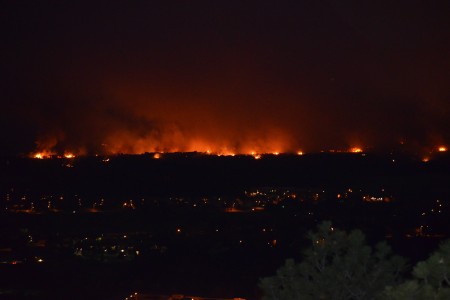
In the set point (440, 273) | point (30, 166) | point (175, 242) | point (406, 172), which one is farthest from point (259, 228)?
point (440, 273)

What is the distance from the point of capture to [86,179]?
123 ft

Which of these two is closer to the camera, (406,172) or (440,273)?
(440,273)

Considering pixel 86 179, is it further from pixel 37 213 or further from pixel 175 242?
pixel 175 242

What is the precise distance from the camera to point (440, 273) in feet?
11.4

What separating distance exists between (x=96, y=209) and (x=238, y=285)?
50.7ft

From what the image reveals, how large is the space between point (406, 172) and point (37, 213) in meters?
21.6

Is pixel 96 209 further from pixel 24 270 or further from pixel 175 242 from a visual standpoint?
pixel 24 270

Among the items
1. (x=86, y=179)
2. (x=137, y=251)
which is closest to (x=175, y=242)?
(x=137, y=251)

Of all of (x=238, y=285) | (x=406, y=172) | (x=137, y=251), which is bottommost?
(x=238, y=285)

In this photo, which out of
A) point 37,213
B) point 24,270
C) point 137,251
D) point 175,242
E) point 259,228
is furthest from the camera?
point 37,213

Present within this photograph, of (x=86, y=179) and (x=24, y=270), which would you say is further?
(x=86, y=179)

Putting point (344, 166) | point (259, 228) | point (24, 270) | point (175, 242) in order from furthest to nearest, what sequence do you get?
point (344, 166) < point (259, 228) < point (175, 242) < point (24, 270)

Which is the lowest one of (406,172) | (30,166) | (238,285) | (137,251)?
(238,285)

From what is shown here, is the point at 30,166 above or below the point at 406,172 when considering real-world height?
above
